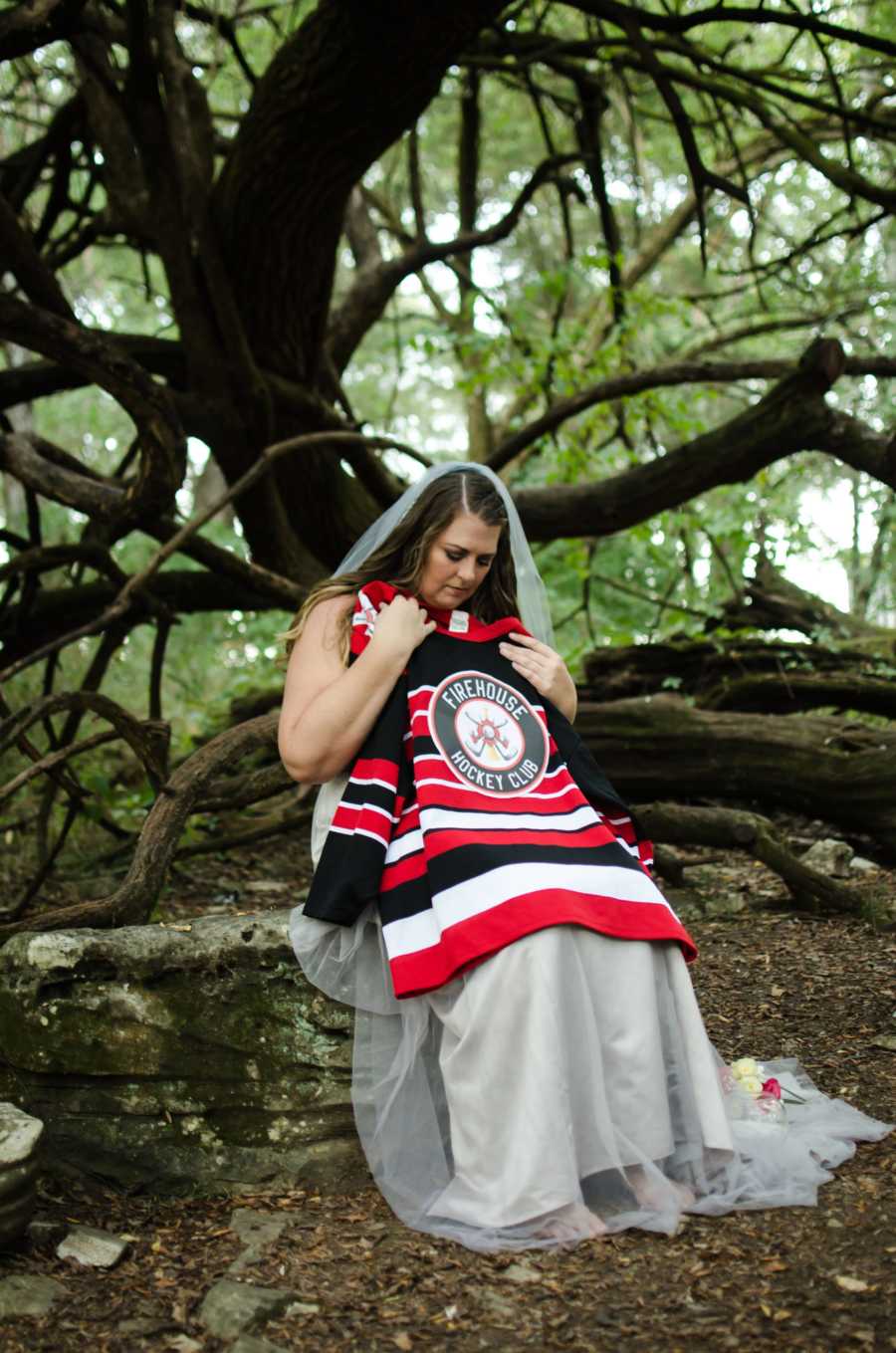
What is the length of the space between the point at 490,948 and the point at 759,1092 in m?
0.92

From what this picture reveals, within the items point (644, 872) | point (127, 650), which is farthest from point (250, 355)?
point (127, 650)

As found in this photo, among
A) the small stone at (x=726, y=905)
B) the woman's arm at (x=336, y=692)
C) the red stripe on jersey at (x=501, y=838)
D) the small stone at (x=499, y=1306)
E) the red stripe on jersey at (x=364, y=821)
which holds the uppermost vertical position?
the woman's arm at (x=336, y=692)

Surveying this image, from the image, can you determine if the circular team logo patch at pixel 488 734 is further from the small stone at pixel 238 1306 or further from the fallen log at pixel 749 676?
the fallen log at pixel 749 676

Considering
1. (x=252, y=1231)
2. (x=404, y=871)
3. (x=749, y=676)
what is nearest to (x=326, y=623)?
(x=404, y=871)

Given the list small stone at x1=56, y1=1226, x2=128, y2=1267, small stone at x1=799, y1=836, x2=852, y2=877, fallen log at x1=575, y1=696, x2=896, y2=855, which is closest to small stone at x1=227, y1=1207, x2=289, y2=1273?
small stone at x1=56, y1=1226, x2=128, y2=1267

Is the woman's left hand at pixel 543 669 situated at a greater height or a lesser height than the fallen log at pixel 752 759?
greater

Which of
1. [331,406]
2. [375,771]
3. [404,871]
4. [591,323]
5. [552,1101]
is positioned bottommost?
[552,1101]

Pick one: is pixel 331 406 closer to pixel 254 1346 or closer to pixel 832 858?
pixel 832 858

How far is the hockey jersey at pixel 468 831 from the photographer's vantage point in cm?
272

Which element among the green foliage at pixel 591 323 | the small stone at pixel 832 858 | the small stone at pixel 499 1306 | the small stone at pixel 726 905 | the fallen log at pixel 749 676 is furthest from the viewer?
the green foliage at pixel 591 323

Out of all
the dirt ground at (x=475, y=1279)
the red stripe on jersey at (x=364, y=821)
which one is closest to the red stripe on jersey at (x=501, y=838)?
the red stripe on jersey at (x=364, y=821)

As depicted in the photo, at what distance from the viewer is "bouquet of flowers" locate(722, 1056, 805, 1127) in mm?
2980

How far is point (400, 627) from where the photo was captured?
122 inches

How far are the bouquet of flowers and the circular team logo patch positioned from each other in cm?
91
